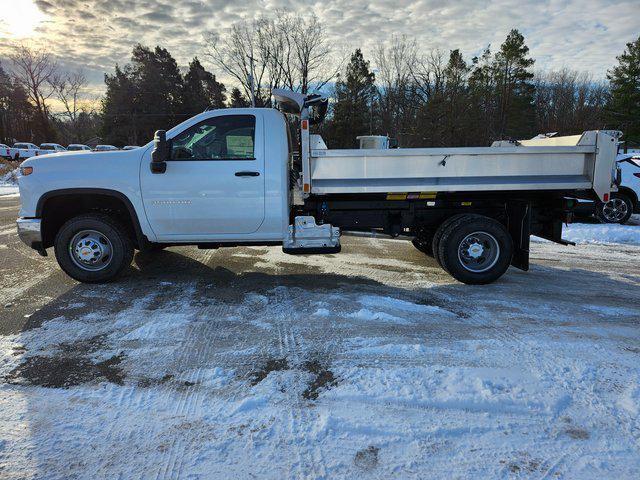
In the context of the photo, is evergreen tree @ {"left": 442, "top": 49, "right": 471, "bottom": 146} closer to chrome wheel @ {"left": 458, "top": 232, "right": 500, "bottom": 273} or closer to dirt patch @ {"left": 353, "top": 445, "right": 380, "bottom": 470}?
chrome wheel @ {"left": 458, "top": 232, "right": 500, "bottom": 273}

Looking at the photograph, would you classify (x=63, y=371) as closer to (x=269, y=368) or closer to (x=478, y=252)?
(x=269, y=368)

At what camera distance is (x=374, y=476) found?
2299mm

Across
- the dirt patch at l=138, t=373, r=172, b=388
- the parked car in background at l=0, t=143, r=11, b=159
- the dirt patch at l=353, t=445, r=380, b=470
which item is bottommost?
the dirt patch at l=353, t=445, r=380, b=470

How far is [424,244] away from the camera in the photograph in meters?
7.09

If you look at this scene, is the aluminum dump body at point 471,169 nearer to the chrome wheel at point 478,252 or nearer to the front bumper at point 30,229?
the chrome wheel at point 478,252

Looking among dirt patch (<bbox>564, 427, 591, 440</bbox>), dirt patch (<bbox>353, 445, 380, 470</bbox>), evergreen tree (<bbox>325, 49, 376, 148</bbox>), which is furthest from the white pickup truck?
evergreen tree (<bbox>325, 49, 376, 148</bbox>)

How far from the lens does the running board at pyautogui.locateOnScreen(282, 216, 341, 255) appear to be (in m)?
5.61

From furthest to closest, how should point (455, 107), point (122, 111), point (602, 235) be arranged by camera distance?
point (122, 111) < point (455, 107) < point (602, 235)

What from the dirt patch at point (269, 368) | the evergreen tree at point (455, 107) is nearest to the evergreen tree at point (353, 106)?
the evergreen tree at point (455, 107)

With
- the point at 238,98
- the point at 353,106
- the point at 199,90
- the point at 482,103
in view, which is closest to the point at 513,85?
the point at 482,103

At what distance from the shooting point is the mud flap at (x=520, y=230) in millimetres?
5703

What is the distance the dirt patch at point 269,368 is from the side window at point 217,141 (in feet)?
8.95

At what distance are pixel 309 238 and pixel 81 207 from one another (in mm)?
3016

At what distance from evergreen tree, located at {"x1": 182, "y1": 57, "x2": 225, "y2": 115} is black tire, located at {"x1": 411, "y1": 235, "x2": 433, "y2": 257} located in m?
50.7
